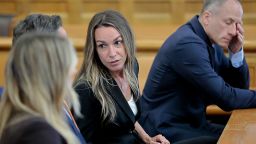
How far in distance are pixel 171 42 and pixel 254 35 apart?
215 cm

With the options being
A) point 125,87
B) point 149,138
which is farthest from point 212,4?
point 149,138

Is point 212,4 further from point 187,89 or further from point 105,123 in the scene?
point 105,123

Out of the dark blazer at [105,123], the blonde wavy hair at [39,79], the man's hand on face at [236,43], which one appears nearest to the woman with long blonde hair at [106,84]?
the dark blazer at [105,123]

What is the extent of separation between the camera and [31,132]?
1518mm

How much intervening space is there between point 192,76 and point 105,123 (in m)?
0.48

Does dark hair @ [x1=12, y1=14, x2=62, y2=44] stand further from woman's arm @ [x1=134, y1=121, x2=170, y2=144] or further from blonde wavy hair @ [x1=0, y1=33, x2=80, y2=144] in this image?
woman's arm @ [x1=134, y1=121, x2=170, y2=144]

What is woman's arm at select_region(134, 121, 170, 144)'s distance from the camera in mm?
2734

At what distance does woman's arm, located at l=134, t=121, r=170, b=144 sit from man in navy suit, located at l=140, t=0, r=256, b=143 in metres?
0.09

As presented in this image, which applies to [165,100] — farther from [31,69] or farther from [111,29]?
A: [31,69]

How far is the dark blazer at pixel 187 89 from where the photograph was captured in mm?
2697

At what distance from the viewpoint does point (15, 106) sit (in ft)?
5.16

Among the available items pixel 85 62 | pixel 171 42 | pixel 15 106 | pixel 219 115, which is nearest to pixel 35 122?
pixel 15 106

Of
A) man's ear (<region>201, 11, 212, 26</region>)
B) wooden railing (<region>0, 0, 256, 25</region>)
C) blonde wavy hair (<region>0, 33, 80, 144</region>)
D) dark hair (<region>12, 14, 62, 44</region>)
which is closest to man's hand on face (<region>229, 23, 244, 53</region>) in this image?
man's ear (<region>201, 11, 212, 26</region>)

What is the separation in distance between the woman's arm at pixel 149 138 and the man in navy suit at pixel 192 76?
9 centimetres
